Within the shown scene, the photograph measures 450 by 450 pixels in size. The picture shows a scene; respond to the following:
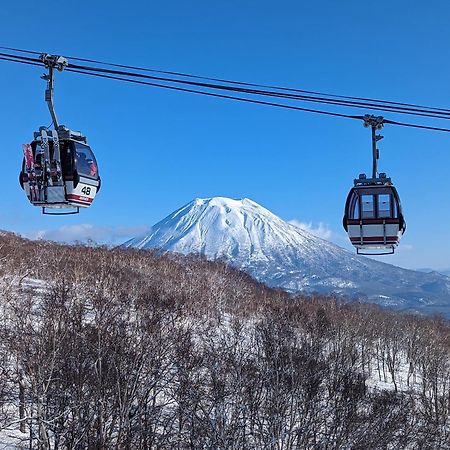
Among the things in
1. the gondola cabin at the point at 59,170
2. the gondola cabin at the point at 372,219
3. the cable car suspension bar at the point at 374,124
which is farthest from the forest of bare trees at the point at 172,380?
the cable car suspension bar at the point at 374,124

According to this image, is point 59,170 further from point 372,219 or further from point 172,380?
point 172,380

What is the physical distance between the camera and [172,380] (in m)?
30.9

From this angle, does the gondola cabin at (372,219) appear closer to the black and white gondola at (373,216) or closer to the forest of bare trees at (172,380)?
the black and white gondola at (373,216)

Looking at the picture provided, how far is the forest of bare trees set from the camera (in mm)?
27234

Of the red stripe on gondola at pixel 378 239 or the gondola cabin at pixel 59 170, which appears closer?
the gondola cabin at pixel 59 170

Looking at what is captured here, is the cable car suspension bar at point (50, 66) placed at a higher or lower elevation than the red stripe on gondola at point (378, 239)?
higher

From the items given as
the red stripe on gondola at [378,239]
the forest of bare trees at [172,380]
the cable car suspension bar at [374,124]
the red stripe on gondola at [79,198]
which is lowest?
the forest of bare trees at [172,380]

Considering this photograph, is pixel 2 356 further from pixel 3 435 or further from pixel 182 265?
pixel 182 265

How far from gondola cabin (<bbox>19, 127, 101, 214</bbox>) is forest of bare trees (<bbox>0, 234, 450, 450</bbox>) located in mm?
10719

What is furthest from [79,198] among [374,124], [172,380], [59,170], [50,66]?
[172,380]

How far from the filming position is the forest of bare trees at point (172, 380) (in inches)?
1072

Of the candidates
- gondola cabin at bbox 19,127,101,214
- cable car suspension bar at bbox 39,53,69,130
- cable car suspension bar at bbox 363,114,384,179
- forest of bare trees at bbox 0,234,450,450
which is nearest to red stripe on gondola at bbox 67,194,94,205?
gondola cabin at bbox 19,127,101,214

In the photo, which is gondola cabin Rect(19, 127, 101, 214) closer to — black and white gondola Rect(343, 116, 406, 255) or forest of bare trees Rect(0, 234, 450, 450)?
black and white gondola Rect(343, 116, 406, 255)

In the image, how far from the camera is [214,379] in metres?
32.4
